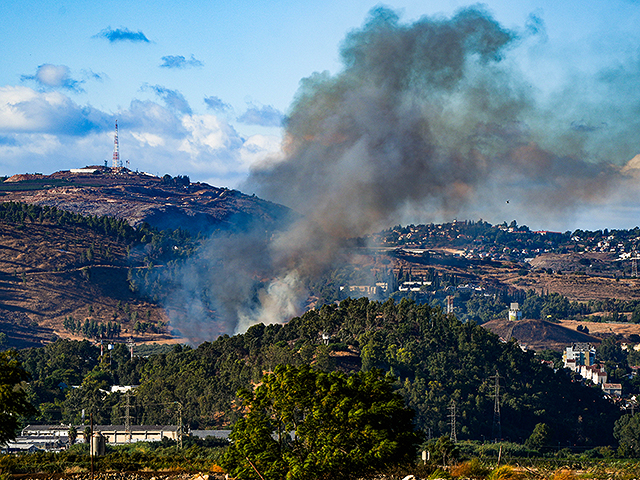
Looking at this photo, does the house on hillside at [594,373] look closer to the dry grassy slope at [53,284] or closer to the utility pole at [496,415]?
the utility pole at [496,415]

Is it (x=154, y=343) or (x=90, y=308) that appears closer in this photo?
(x=154, y=343)

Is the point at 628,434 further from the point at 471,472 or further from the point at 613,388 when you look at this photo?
the point at 471,472

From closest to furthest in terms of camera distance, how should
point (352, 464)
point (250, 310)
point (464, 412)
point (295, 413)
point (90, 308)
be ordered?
point (352, 464) < point (295, 413) < point (464, 412) < point (250, 310) < point (90, 308)

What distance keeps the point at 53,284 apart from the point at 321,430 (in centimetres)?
14760

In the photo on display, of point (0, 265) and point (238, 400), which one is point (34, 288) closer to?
point (0, 265)

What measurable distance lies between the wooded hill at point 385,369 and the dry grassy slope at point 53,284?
152ft

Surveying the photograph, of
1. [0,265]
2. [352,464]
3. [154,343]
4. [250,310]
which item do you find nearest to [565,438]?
[352,464]

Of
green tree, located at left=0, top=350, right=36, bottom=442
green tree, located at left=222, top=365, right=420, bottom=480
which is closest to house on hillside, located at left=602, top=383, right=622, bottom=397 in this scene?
green tree, located at left=222, top=365, right=420, bottom=480

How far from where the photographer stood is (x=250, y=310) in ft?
484

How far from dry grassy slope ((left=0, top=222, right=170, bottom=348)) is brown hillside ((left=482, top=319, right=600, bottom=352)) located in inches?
2922

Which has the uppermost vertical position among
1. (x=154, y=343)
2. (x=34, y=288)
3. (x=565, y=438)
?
(x=34, y=288)

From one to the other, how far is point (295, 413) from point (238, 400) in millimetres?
50983

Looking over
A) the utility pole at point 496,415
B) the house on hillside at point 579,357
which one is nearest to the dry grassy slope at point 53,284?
the house on hillside at point 579,357

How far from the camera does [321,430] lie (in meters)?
34.6
